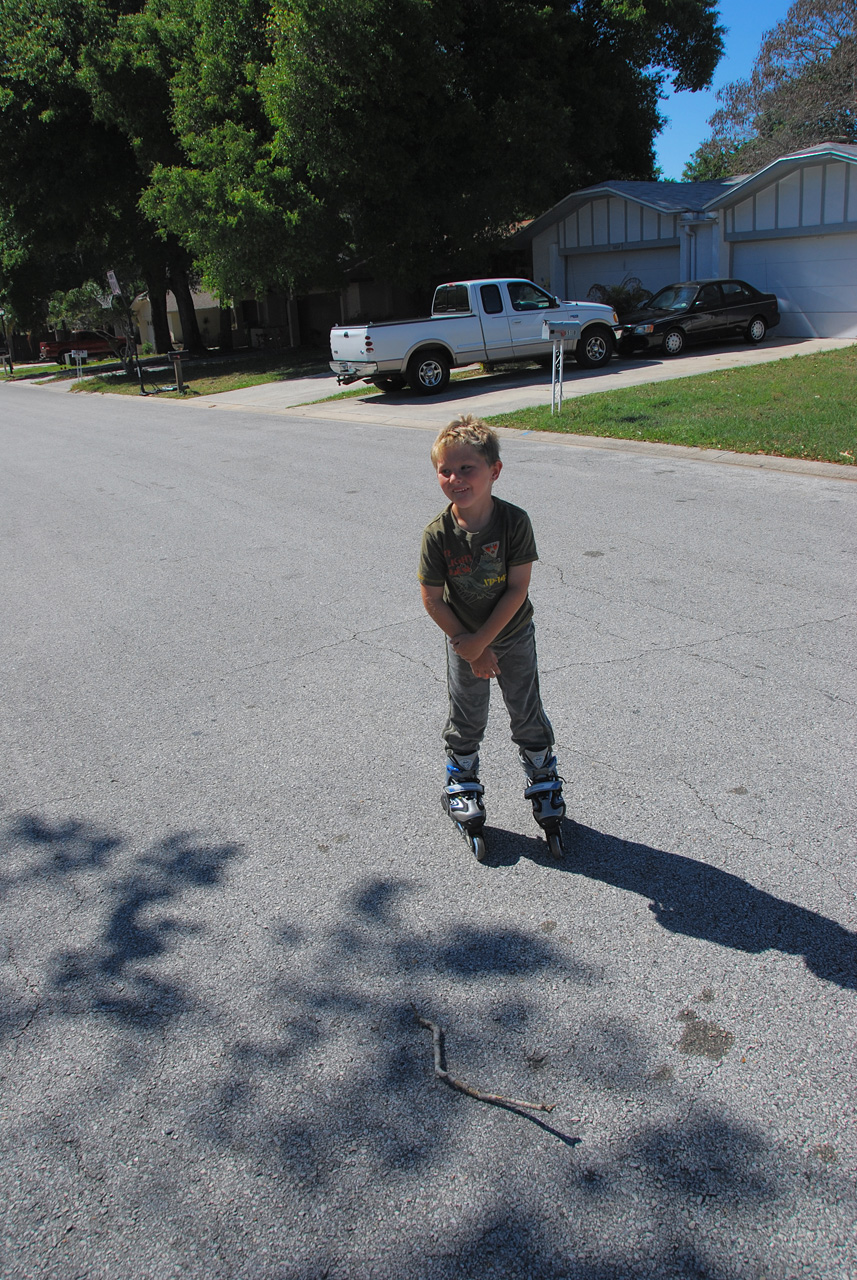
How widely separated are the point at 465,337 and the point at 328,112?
7280 millimetres

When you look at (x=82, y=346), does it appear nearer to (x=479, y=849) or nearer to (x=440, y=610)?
(x=440, y=610)

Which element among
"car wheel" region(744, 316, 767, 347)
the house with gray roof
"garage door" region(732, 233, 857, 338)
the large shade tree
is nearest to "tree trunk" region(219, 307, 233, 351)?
the large shade tree

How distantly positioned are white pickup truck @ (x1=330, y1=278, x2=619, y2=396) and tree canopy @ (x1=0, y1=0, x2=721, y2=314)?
5.56m

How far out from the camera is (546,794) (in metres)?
3.46

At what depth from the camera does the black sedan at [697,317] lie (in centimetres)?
2041

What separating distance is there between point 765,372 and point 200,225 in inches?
567

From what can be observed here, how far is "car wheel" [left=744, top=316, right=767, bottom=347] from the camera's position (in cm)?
2128

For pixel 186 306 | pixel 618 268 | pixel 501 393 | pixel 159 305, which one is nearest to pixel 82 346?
pixel 159 305

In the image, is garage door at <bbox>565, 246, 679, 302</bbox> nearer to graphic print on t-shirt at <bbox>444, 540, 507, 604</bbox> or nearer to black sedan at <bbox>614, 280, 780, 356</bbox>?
black sedan at <bbox>614, 280, 780, 356</bbox>

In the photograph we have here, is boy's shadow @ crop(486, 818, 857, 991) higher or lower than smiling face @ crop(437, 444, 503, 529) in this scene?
lower

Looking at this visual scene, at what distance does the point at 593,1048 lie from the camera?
254 cm

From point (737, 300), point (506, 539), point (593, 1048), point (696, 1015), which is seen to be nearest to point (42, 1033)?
point (593, 1048)

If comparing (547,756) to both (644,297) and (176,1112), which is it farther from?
(644,297)

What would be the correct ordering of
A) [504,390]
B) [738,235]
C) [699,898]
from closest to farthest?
1. [699,898]
2. [504,390]
3. [738,235]
